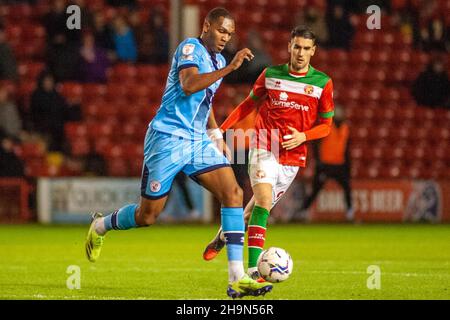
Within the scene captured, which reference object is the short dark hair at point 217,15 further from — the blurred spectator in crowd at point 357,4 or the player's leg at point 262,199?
the blurred spectator in crowd at point 357,4

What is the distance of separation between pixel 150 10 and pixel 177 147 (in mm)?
14096

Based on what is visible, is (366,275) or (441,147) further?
(441,147)

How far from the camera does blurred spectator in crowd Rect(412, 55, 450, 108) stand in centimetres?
2122

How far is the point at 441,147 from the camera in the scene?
71.5 feet

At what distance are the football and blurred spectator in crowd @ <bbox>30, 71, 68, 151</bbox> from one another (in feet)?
35.5

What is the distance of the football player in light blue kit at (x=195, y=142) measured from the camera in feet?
25.1

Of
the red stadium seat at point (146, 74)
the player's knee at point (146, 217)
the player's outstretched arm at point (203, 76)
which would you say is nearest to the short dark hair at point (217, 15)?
the player's outstretched arm at point (203, 76)

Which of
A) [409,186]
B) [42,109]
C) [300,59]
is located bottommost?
[409,186]

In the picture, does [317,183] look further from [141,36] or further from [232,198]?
[232,198]

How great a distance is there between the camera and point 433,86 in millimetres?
21578

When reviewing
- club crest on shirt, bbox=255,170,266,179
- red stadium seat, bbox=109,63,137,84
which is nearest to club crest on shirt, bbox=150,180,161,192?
club crest on shirt, bbox=255,170,266,179
